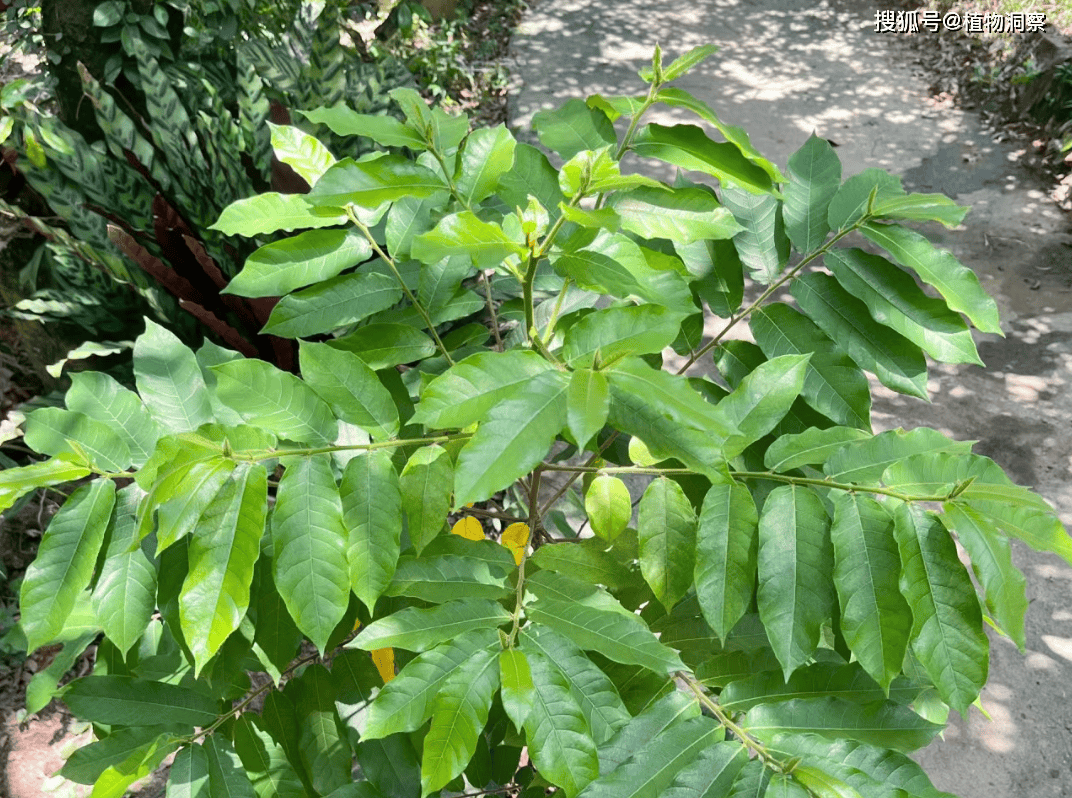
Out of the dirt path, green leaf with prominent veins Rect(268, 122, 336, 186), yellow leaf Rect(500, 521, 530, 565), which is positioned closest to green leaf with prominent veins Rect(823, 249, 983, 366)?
green leaf with prominent veins Rect(268, 122, 336, 186)

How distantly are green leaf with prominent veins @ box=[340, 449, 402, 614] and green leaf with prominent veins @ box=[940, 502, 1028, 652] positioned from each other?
1.88ft

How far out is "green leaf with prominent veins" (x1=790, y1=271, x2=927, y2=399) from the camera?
3.52ft

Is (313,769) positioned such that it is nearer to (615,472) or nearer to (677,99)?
(615,472)

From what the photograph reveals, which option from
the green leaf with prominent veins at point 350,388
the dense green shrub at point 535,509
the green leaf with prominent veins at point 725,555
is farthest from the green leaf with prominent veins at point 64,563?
the green leaf with prominent veins at point 725,555

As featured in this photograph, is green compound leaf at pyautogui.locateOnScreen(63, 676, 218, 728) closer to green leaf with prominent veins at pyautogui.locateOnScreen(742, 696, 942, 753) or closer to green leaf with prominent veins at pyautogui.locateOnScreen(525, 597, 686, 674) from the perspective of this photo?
green leaf with prominent veins at pyautogui.locateOnScreen(525, 597, 686, 674)

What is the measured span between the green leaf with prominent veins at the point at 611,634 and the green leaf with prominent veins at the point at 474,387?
10.9 inches

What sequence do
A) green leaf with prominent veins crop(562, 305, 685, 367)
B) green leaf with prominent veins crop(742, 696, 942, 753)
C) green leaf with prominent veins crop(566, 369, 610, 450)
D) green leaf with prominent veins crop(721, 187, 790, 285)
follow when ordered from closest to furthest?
green leaf with prominent veins crop(566, 369, 610, 450)
green leaf with prominent veins crop(562, 305, 685, 367)
green leaf with prominent veins crop(742, 696, 942, 753)
green leaf with prominent veins crop(721, 187, 790, 285)

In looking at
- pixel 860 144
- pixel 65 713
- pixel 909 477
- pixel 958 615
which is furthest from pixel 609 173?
pixel 860 144

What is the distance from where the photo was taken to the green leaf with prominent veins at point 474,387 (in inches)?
27.3

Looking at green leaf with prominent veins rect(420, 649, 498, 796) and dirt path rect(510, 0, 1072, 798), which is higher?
green leaf with prominent veins rect(420, 649, 498, 796)

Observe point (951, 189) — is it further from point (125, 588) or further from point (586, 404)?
point (125, 588)

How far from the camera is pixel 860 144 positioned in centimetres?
565

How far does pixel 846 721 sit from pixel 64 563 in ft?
2.81

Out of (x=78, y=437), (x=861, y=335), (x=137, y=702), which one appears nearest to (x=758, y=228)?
(x=861, y=335)
